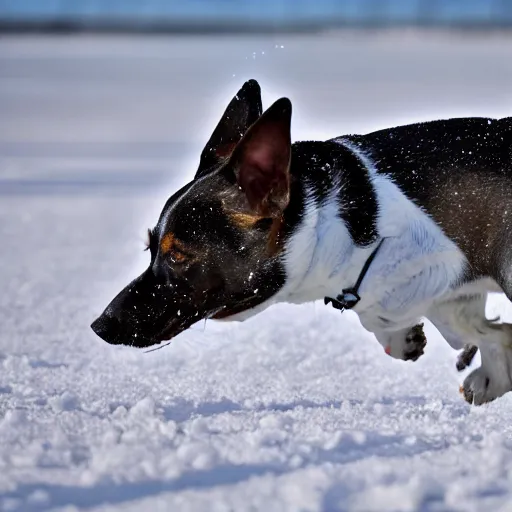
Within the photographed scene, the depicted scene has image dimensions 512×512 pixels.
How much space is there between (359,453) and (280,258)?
2.24ft

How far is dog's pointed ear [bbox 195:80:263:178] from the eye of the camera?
382cm

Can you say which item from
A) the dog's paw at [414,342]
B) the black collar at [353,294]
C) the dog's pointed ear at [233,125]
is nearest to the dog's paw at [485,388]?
the dog's paw at [414,342]

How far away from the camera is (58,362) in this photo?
4523mm

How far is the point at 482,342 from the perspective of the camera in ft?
13.4

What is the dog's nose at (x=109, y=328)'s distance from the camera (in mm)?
3490

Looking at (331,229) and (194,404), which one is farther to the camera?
(194,404)

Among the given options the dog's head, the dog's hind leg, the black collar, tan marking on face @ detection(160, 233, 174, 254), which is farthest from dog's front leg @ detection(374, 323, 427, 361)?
tan marking on face @ detection(160, 233, 174, 254)

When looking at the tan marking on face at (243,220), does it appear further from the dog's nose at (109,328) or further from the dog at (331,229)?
the dog's nose at (109,328)

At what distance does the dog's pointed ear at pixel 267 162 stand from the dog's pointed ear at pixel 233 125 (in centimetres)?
43

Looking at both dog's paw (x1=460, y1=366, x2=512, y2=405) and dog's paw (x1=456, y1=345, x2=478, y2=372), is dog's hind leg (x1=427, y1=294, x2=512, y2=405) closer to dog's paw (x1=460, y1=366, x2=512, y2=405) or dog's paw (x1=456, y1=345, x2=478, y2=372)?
dog's paw (x1=460, y1=366, x2=512, y2=405)

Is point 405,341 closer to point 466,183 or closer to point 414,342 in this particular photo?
point 414,342

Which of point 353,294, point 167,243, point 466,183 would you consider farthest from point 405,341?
point 167,243

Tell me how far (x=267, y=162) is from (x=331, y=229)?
35 centimetres

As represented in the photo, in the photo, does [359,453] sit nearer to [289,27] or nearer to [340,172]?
[340,172]
